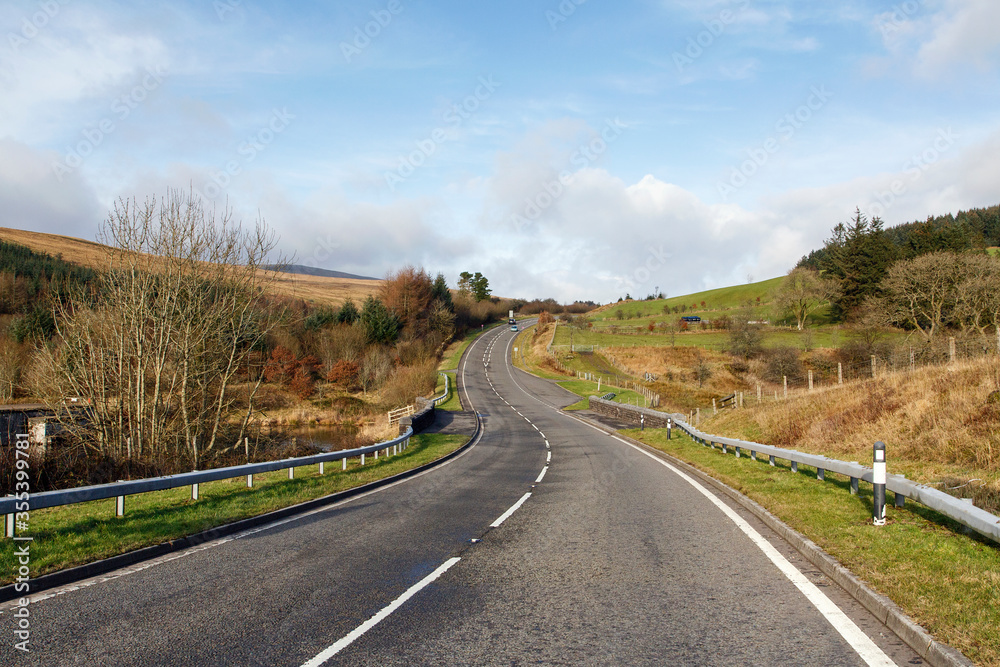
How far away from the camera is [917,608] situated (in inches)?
174

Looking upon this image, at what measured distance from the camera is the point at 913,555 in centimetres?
581

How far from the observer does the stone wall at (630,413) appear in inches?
1221

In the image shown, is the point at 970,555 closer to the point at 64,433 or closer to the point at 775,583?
the point at 775,583

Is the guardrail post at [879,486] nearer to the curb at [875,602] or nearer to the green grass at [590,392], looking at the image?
the curb at [875,602]

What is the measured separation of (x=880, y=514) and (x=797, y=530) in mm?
976

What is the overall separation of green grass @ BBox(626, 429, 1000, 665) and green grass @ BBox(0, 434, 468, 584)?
760 centimetres

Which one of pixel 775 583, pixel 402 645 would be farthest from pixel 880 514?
pixel 402 645

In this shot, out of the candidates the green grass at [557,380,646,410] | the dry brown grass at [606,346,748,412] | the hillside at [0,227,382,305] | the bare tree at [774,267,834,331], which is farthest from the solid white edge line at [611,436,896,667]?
the hillside at [0,227,382,305]

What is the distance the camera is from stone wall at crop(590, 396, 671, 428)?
3101cm

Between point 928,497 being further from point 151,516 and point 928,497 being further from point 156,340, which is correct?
point 156,340

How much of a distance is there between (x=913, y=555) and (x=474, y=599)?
435cm

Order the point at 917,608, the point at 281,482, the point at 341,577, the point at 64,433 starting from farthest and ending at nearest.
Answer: the point at 64,433, the point at 281,482, the point at 341,577, the point at 917,608

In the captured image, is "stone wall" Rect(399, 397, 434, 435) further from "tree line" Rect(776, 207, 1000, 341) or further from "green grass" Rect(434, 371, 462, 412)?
"tree line" Rect(776, 207, 1000, 341)

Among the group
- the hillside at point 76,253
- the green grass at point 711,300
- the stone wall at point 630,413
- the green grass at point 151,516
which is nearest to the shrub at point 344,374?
the stone wall at point 630,413
